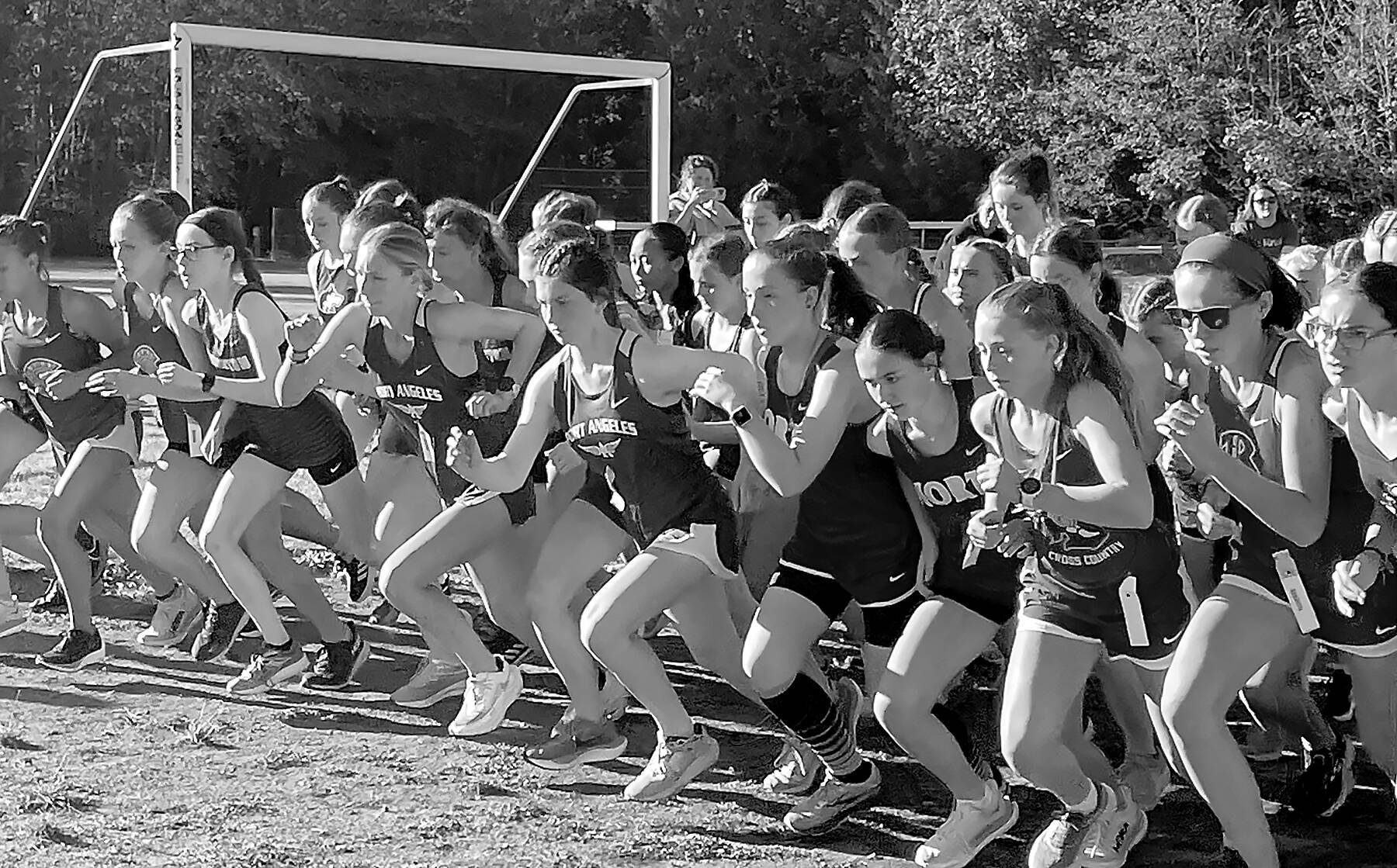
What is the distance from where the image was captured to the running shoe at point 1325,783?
170 inches

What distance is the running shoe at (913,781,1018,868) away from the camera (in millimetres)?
3988

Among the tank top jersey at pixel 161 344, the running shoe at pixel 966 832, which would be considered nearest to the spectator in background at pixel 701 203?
the tank top jersey at pixel 161 344

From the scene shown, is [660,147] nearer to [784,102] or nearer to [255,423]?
[255,423]

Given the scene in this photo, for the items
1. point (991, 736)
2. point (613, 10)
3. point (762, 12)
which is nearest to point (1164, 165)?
point (762, 12)

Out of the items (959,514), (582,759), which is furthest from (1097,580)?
(582,759)

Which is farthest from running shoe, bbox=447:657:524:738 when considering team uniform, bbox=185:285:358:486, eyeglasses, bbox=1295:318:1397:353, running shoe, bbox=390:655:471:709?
eyeglasses, bbox=1295:318:1397:353

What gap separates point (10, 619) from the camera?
6281 mm

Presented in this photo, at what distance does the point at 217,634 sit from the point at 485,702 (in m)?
1.36

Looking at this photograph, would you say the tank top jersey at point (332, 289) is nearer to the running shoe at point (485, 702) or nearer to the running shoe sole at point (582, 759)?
the running shoe at point (485, 702)

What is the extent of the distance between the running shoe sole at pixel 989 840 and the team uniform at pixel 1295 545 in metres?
0.85

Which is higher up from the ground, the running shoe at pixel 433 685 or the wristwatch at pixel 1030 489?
the wristwatch at pixel 1030 489

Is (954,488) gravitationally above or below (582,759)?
above

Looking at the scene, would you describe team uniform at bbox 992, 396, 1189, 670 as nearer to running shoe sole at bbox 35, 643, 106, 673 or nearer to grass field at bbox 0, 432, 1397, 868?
grass field at bbox 0, 432, 1397, 868

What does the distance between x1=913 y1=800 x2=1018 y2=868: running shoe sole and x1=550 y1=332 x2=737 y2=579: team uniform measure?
89 cm
